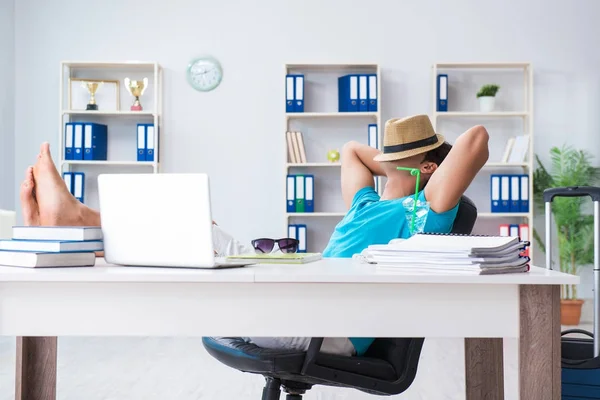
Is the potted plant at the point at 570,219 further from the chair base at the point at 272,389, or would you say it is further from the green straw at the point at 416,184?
the chair base at the point at 272,389

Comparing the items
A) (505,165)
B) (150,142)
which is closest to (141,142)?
(150,142)

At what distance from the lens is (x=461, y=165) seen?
1.89 m

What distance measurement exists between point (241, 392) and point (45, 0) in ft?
12.3

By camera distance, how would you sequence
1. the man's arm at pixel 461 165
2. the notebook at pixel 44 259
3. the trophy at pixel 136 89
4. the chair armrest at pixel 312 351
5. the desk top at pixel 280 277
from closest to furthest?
the desk top at pixel 280 277 < the notebook at pixel 44 259 < the chair armrest at pixel 312 351 < the man's arm at pixel 461 165 < the trophy at pixel 136 89

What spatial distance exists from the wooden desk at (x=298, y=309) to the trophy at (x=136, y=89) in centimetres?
411

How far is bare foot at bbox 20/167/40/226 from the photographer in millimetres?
1811

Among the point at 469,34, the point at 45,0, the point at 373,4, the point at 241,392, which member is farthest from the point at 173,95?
the point at 241,392

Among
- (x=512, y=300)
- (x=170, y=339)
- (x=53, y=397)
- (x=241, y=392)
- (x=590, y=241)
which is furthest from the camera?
(x=590, y=241)

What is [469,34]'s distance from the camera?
18.1 feet

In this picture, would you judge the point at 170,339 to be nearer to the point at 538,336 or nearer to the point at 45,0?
the point at 45,0

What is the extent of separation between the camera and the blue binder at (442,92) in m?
5.30

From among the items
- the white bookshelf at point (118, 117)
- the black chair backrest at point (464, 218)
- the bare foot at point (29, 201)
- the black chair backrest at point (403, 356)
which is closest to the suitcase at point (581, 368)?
the black chair backrest at point (464, 218)

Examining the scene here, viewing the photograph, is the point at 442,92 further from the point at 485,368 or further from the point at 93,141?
the point at 485,368

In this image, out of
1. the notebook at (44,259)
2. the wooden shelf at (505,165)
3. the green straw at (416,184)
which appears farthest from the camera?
the wooden shelf at (505,165)
